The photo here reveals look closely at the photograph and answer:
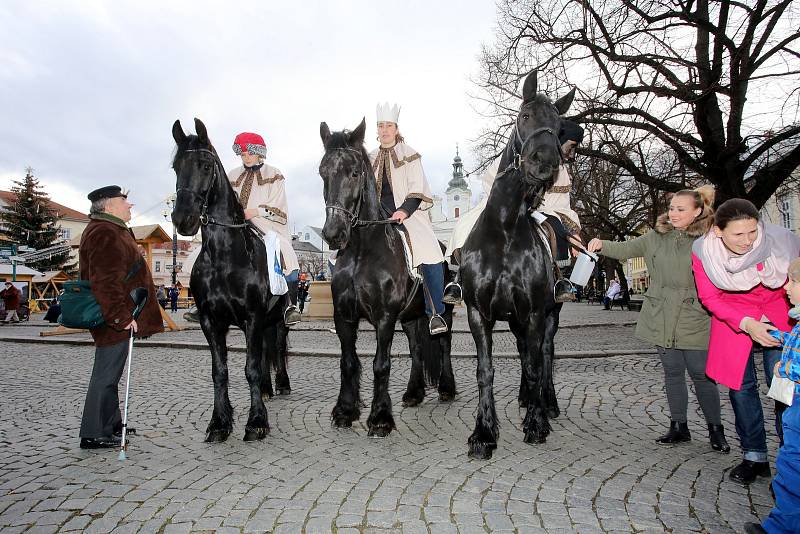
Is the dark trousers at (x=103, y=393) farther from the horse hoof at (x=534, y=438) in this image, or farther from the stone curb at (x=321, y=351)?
the stone curb at (x=321, y=351)

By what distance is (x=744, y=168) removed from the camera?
42.7ft

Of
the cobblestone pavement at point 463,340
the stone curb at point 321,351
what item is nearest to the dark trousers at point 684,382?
the stone curb at point 321,351

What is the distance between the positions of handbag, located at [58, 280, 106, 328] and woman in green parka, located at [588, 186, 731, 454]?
494 centimetres

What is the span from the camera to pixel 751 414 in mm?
3834

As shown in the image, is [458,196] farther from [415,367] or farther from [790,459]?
[790,459]

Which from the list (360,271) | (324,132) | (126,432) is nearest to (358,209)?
(360,271)

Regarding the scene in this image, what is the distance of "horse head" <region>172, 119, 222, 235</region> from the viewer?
461cm

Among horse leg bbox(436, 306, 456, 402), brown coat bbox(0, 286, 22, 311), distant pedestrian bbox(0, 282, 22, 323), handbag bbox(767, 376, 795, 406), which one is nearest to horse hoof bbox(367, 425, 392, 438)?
horse leg bbox(436, 306, 456, 402)

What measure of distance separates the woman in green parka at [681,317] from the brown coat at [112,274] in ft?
15.5

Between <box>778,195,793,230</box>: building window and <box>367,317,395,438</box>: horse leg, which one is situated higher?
<box>778,195,793,230</box>: building window

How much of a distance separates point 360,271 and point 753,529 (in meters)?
3.58

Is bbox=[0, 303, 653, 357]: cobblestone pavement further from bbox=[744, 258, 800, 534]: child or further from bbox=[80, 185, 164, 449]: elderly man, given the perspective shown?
bbox=[744, 258, 800, 534]: child

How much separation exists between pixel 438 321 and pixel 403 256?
0.77 meters

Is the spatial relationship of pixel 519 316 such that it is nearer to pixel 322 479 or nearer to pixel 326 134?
pixel 322 479
